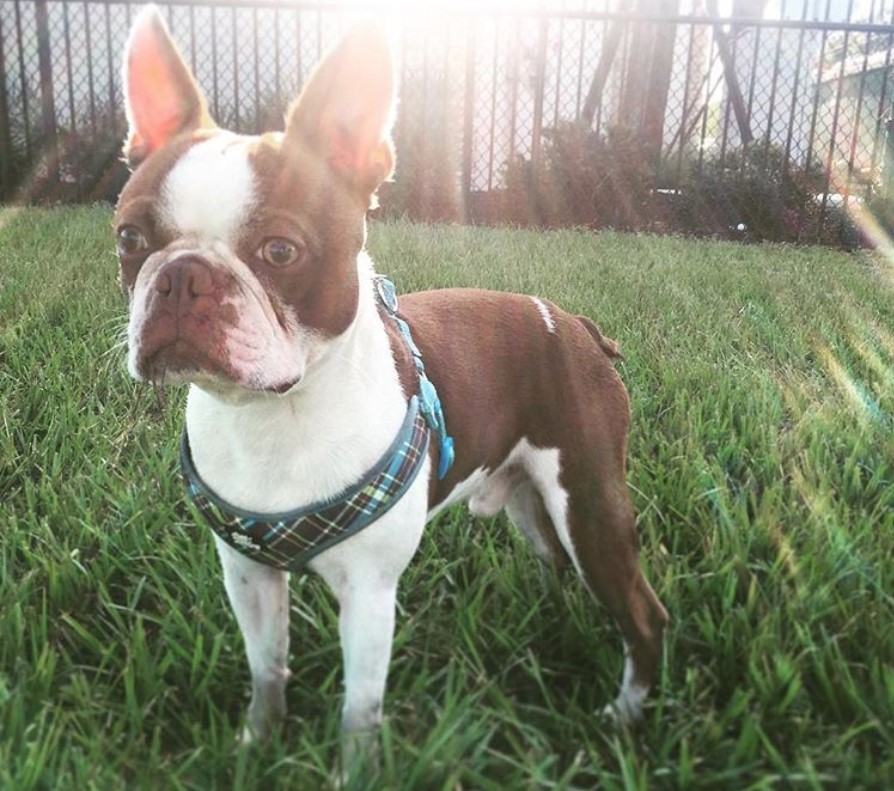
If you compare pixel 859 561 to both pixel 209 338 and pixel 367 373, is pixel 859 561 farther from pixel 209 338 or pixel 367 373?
pixel 209 338

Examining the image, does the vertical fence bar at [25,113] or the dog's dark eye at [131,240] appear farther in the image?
the vertical fence bar at [25,113]

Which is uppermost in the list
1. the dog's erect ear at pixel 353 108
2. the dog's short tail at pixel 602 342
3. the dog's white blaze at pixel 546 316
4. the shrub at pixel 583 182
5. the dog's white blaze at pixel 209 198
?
the dog's erect ear at pixel 353 108

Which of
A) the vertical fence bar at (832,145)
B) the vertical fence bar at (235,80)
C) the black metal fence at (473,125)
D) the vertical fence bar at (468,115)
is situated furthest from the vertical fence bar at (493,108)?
the vertical fence bar at (832,145)

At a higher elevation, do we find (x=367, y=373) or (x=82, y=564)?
(x=367, y=373)

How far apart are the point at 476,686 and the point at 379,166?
39.5 inches

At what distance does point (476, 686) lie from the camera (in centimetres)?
183

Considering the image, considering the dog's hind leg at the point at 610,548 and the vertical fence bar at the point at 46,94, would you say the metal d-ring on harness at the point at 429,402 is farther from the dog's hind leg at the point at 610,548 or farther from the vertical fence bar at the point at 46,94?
the vertical fence bar at the point at 46,94

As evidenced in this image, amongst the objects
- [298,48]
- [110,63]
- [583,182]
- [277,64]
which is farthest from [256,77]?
[583,182]

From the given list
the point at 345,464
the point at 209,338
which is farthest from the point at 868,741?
the point at 209,338

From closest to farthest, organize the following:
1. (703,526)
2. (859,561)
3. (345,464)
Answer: (345,464)
(859,561)
(703,526)

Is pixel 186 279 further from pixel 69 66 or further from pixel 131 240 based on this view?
pixel 69 66

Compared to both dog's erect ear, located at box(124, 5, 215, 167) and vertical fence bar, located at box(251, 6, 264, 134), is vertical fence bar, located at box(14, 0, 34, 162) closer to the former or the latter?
vertical fence bar, located at box(251, 6, 264, 134)

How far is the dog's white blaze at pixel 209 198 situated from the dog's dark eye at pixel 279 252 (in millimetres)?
55

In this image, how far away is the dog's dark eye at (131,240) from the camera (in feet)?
5.39
